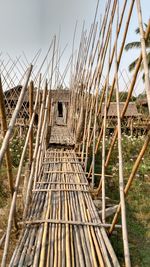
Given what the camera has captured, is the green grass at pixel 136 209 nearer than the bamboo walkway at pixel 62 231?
No

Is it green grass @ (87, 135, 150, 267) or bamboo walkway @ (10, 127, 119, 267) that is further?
green grass @ (87, 135, 150, 267)

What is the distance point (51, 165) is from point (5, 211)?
672 mm

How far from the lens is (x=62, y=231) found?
152 centimetres

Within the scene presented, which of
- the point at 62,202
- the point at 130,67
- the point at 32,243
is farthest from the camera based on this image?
the point at 130,67

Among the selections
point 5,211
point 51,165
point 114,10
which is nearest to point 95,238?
point 5,211

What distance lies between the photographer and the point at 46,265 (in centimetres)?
123

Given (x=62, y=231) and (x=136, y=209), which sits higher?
(x=62, y=231)

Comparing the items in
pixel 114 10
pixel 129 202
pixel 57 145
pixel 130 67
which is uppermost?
pixel 130 67

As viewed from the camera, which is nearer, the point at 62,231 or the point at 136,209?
the point at 62,231

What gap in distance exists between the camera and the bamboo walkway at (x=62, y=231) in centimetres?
128

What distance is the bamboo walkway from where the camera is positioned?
4.18 ft

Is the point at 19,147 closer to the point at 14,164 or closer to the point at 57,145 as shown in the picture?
the point at 14,164

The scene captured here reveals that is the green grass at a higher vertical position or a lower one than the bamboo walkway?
lower

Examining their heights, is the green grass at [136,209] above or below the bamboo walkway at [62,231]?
below
